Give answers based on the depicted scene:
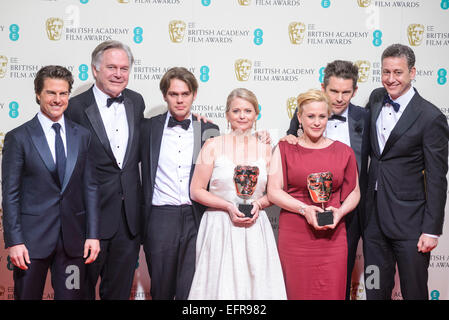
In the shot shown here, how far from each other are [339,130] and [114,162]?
1.66 metres

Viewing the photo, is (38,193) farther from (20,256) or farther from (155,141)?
(155,141)

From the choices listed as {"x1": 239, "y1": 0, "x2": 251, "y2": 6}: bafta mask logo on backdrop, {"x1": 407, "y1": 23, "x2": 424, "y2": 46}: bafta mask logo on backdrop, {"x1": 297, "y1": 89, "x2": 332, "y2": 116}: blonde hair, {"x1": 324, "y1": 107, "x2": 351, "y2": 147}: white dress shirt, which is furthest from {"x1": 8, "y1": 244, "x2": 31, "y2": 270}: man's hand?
{"x1": 407, "y1": 23, "x2": 424, "y2": 46}: bafta mask logo on backdrop

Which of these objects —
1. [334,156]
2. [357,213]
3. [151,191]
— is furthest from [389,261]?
[151,191]

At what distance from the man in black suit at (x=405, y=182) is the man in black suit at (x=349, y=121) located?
121 mm

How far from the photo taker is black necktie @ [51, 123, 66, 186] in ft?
9.09

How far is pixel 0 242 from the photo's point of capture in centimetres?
408

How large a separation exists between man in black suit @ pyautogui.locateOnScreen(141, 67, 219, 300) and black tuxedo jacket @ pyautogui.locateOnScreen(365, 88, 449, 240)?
1.31m

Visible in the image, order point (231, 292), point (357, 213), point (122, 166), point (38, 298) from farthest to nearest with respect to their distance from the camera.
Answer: point (357, 213)
point (122, 166)
point (231, 292)
point (38, 298)

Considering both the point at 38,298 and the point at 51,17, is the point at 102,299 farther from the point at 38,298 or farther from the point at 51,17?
the point at 51,17

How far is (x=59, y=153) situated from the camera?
2775 mm

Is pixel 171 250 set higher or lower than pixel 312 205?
lower

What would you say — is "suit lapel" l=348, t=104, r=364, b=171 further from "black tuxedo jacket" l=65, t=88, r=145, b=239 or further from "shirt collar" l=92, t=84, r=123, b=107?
"shirt collar" l=92, t=84, r=123, b=107

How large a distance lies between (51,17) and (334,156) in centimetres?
275

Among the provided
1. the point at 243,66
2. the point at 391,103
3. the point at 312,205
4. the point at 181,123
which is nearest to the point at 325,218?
the point at 312,205
